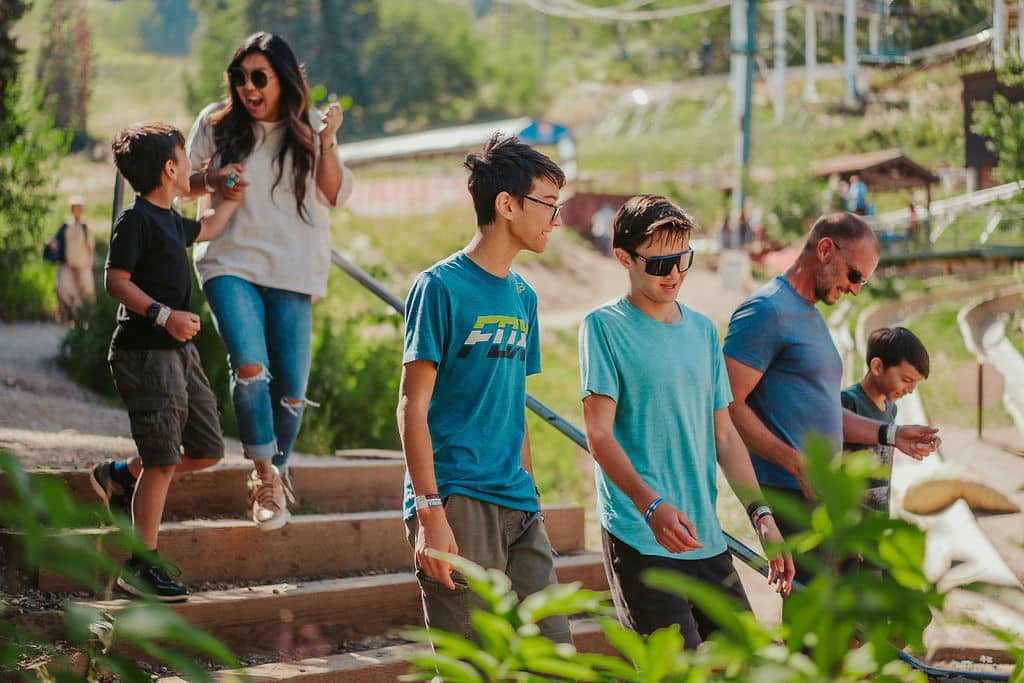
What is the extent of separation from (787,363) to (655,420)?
0.79m

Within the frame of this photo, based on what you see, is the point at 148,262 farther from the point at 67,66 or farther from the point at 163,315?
the point at 67,66

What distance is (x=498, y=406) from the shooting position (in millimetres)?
3109

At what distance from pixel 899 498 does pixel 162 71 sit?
8071 millimetres

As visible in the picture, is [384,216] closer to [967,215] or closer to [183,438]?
[967,215]

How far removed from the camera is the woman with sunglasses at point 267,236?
4.33 meters

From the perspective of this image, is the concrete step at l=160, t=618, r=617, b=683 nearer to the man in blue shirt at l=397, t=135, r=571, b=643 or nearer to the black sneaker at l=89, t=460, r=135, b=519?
the man in blue shirt at l=397, t=135, r=571, b=643

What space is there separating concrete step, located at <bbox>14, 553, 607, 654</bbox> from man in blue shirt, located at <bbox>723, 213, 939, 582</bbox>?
4.57 feet

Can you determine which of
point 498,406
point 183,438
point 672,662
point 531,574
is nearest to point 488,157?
point 498,406

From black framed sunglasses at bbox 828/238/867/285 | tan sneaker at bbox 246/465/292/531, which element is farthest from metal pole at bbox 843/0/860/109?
tan sneaker at bbox 246/465/292/531

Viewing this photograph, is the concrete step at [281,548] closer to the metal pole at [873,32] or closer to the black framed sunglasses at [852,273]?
the black framed sunglasses at [852,273]

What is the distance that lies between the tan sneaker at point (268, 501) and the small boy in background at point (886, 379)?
1.93 meters

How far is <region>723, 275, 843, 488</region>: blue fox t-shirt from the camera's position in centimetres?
389

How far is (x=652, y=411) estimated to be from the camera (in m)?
3.32

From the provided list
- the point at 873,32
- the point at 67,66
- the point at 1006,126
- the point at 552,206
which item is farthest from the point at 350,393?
the point at 67,66
